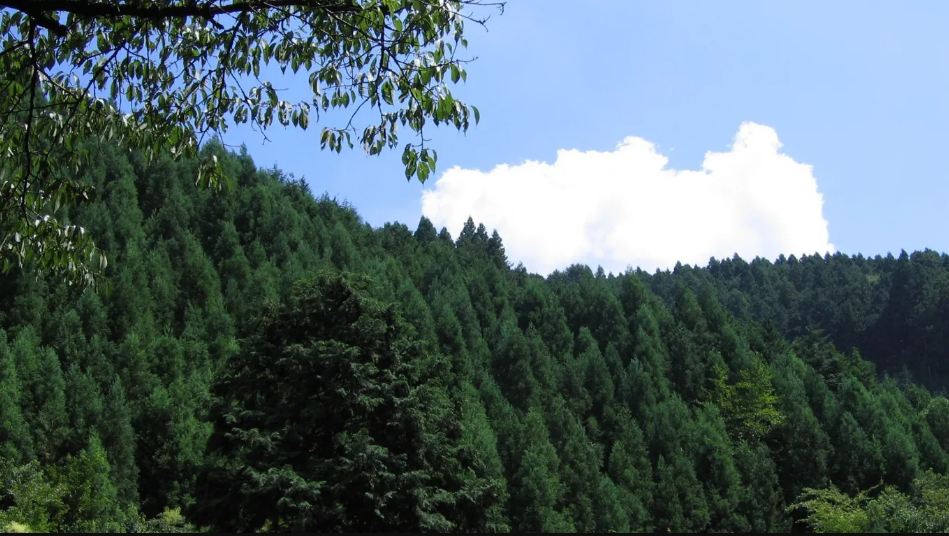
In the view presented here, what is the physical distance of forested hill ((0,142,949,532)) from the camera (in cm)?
1842

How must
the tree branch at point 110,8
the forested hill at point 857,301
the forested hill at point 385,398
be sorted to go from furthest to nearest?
the forested hill at point 857,301, the forested hill at point 385,398, the tree branch at point 110,8

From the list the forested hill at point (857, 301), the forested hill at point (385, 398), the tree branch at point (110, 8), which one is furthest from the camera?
the forested hill at point (857, 301)

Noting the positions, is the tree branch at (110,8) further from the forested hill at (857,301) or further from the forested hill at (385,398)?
the forested hill at (857,301)

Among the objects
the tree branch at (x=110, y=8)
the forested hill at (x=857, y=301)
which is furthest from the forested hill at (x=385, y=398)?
→ the forested hill at (x=857, y=301)

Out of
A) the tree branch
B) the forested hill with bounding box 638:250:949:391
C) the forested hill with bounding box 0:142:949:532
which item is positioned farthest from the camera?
the forested hill with bounding box 638:250:949:391

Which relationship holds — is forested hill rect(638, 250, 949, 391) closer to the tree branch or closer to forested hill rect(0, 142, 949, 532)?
forested hill rect(0, 142, 949, 532)

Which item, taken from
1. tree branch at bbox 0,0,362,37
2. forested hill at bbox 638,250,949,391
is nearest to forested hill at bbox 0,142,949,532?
tree branch at bbox 0,0,362,37

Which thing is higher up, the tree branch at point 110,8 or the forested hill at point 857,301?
the forested hill at point 857,301

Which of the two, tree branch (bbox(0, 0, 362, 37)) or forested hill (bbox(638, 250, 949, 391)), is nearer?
tree branch (bbox(0, 0, 362, 37))

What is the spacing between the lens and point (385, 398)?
60.9 ft

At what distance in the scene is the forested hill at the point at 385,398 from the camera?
60.4ft

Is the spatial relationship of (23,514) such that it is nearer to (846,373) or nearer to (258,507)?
(258,507)

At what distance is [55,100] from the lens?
7.30 meters

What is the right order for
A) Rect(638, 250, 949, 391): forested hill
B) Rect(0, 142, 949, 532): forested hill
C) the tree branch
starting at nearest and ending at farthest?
the tree branch, Rect(0, 142, 949, 532): forested hill, Rect(638, 250, 949, 391): forested hill
